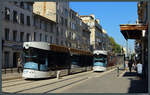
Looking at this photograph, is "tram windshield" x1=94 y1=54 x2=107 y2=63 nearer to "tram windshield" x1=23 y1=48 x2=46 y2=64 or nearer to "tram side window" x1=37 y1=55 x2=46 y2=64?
"tram side window" x1=37 y1=55 x2=46 y2=64

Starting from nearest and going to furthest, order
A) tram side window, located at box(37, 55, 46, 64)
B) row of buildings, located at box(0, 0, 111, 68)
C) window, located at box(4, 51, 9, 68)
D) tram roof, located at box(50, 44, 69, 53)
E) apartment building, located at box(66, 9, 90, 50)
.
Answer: tram side window, located at box(37, 55, 46, 64) < tram roof, located at box(50, 44, 69, 53) < window, located at box(4, 51, 9, 68) < row of buildings, located at box(0, 0, 111, 68) < apartment building, located at box(66, 9, 90, 50)

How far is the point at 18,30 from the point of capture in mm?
39906

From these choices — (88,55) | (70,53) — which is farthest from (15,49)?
(70,53)

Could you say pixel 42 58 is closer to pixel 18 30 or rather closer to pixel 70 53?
pixel 70 53

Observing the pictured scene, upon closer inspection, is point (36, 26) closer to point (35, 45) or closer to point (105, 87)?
point (35, 45)

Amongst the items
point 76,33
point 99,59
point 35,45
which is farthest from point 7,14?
point 76,33

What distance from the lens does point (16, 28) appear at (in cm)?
3931

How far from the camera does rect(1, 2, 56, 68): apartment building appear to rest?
36.6m

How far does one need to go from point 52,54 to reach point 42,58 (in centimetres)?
160

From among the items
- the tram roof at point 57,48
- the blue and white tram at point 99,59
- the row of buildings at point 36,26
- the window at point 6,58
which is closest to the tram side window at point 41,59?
the tram roof at point 57,48

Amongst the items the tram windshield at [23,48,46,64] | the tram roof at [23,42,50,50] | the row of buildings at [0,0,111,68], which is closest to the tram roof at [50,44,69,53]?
the tram roof at [23,42,50,50]

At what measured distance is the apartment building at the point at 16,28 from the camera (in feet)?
120

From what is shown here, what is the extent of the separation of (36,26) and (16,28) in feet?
22.6

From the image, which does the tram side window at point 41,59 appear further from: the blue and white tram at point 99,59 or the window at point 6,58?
the window at point 6,58
